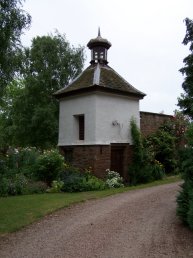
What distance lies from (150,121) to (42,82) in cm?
1296

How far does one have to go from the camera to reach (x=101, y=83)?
60.5 ft

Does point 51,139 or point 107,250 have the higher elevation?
point 51,139

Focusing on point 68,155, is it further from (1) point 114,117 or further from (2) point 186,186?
(2) point 186,186

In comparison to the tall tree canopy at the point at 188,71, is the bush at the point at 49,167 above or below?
below

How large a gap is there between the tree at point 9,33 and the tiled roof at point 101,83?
728 cm

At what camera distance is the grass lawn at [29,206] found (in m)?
9.61

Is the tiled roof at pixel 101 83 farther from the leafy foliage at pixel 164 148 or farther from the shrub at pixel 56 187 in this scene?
the shrub at pixel 56 187

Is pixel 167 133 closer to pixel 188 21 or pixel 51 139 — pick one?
pixel 188 21

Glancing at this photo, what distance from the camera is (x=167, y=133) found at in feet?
68.7

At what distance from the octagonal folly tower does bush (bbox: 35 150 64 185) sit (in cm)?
200

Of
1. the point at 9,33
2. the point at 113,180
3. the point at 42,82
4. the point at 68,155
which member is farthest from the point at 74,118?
the point at 42,82

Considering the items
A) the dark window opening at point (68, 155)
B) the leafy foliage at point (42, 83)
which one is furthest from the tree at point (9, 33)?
the leafy foliage at point (42, 83)

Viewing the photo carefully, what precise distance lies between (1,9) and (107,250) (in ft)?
22.9

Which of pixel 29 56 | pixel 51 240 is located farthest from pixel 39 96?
pixel 51 240
